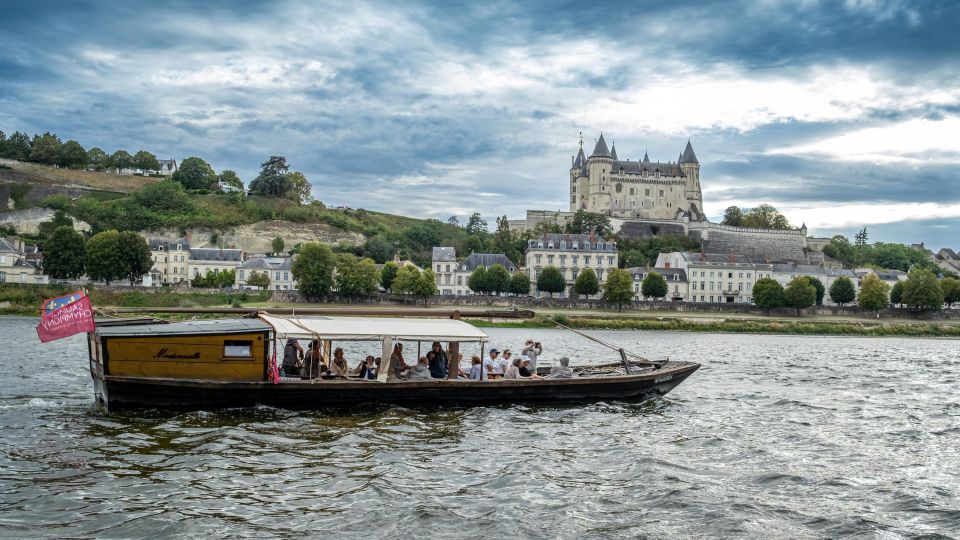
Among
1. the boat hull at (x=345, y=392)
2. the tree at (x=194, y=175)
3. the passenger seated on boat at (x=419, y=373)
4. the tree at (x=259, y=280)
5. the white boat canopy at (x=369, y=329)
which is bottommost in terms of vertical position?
the boat hull at (x=345, y=392)

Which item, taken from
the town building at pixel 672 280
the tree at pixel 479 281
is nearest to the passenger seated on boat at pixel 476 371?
the tree at pixel 479 281

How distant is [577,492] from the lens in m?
14.5

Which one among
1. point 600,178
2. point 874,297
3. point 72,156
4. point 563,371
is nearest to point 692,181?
point 600,178

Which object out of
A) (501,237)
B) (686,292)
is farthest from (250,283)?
(686,292)

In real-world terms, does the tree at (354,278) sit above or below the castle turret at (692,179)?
below

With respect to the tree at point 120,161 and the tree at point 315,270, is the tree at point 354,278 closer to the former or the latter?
the tree at point 315,270

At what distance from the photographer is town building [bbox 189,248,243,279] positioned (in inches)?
4301

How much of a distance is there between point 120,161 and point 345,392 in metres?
156

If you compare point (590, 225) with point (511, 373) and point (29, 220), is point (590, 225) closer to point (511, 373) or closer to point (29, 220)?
point (29, 220)

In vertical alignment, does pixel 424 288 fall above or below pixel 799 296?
above

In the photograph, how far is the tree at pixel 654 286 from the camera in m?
97.6

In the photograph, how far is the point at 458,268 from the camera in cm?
10575

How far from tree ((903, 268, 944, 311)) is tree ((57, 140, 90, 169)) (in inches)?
5471

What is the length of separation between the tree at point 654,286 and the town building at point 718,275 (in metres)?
8.74
